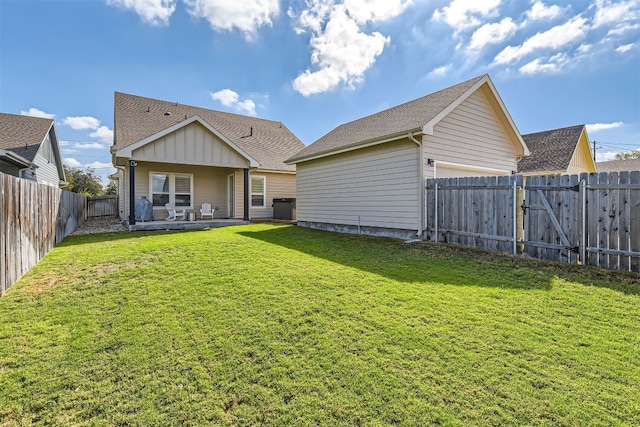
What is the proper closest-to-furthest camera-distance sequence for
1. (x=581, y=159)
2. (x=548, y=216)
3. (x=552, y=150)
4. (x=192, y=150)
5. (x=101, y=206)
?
(x=548, y=216) → (x=192, y=150) → (x=552, y=150) → (x=581, y=159) → (x=101, y=206)

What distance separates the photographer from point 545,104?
20.3m

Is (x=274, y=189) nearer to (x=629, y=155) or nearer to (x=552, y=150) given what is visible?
(x=552, y=150)

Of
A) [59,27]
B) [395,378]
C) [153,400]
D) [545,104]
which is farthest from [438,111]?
[545,104]

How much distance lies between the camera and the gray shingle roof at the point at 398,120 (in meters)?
8.81

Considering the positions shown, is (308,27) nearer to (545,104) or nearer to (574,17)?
(574,17)

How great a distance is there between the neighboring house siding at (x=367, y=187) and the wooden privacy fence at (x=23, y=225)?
8.27m

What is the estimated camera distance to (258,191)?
638 inches

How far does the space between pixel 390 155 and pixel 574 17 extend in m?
9.78

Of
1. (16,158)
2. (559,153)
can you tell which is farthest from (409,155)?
(16,158)

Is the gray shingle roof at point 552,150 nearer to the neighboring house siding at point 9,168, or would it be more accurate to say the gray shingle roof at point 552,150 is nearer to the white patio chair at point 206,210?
the white patio chair at point 206,210

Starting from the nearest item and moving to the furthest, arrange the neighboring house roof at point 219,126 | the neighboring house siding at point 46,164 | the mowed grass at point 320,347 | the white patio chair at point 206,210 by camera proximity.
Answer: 1. the mowed grass at point 320,347
2. the white patio chair at point 206,210
3. the neighboring house roof at point 219,126
4. the neighboring house siding at point 46,164

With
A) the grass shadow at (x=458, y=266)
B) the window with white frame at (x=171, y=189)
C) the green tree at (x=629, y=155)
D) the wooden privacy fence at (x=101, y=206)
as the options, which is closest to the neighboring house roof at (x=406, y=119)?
the grass shadow at (x=458, y=266)

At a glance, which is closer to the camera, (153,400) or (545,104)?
(153,400)

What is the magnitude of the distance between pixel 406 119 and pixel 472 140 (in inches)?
92.2
